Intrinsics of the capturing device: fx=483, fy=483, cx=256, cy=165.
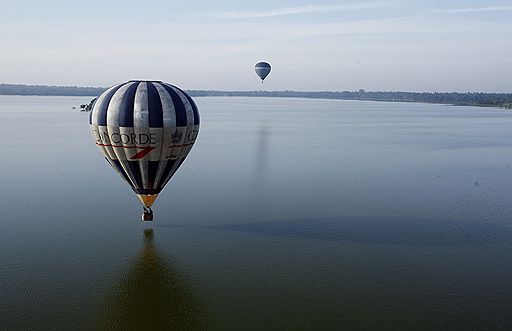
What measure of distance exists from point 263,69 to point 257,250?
68.9m

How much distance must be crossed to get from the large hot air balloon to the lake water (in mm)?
2143

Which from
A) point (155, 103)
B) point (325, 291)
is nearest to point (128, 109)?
point (155, 103)

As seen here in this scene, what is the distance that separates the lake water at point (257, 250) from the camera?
37.0ft

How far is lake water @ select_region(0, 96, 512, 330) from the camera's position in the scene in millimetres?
11266

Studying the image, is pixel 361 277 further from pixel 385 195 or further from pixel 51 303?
pixel 385 195

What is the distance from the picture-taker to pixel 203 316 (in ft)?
36.6

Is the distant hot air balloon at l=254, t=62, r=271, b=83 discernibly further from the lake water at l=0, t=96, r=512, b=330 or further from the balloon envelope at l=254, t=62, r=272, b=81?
the lake water at l=0, t=96, r=512, b=330

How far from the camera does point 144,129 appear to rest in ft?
51.1

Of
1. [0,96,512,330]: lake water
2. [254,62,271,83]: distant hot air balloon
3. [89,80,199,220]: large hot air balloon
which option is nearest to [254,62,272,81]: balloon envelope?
[254,62,271,83]: distant hot air balloon

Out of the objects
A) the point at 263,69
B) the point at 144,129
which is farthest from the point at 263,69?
the point at 144,129

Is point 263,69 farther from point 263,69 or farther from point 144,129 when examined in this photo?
point 144,129

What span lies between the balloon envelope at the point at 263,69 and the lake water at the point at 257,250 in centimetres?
5468

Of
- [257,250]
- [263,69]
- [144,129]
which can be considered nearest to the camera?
[257,250]

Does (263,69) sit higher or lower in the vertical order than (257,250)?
higher
